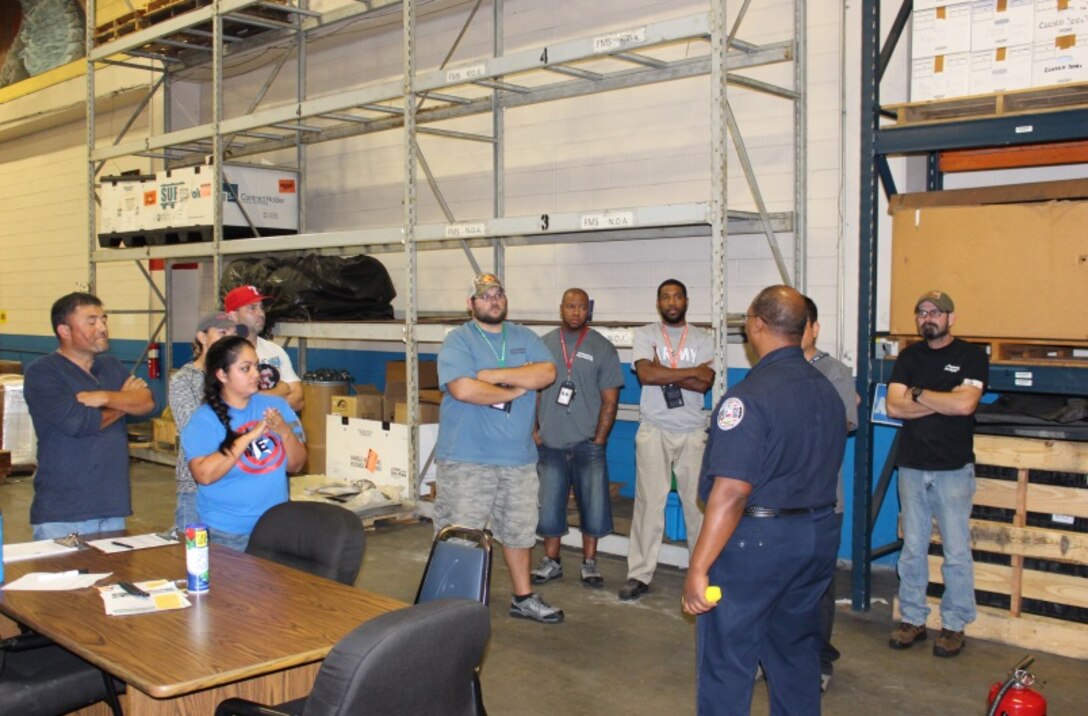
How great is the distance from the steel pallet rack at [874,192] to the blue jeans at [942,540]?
445mm

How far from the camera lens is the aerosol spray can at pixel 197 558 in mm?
3039

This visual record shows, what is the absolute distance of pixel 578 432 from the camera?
5.98m

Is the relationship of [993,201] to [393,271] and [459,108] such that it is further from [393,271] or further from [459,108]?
[393,271]

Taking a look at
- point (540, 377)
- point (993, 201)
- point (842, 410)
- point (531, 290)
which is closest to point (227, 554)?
point (540, 377)

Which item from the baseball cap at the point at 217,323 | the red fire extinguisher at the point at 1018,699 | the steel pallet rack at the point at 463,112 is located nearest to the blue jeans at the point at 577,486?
the steel pallet rack at the point at 463,112

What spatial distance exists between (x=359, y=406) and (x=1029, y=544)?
5.42 meters

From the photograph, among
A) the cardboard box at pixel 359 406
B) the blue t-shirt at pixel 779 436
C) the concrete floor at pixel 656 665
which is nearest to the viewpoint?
the blue t-shirt at pixel 779 436

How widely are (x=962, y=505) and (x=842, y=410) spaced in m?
1.82

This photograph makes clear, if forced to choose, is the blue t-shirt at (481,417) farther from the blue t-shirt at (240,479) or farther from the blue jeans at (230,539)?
the blue jeans at (230,539)

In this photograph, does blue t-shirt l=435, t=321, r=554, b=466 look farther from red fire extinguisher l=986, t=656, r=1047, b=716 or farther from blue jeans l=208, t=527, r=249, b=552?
red fire extinguisher l=986, t=656, r=1047, b=716

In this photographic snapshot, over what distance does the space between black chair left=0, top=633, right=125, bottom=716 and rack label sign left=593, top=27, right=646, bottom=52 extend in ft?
14.0

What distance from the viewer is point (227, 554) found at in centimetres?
357

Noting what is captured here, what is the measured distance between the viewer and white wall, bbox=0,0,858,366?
21.6 ft

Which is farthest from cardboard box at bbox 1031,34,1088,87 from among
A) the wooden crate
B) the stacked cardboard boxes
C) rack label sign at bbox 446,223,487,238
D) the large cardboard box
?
rack label sign at bbox 446,223,487,238
